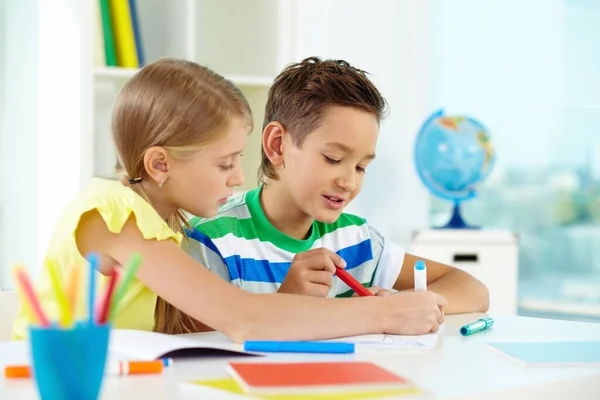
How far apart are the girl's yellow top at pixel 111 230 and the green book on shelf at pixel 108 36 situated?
145 cm

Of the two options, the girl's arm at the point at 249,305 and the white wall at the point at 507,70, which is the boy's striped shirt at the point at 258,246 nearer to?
the girl's arm at the point at 249,305

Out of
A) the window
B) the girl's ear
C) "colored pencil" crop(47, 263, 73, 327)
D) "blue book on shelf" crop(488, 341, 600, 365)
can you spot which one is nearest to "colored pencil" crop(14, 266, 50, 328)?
"colored pencil" crop(47, 263, 73, 327)

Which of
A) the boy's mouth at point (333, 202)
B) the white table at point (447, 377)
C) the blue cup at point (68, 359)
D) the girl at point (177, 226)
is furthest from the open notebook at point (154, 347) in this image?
the boy's mouth at point (333, 202)

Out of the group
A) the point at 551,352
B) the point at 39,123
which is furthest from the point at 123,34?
the point at 551,352

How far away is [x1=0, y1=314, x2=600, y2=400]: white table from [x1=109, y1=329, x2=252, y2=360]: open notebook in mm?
19

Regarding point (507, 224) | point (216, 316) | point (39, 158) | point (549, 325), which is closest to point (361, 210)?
point (507, 224)

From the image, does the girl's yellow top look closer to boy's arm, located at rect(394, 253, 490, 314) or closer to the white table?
the white table

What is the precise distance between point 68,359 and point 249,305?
19.8 inches

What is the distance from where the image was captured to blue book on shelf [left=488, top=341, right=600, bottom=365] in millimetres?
987

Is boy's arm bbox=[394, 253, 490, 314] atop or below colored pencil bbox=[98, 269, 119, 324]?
below

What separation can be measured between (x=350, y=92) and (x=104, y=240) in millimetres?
604

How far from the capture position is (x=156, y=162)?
4.54 ft

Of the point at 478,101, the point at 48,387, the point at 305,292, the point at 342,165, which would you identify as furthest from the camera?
the point at 478,101

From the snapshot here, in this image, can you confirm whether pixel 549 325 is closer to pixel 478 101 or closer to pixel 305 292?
pixel 305 292
